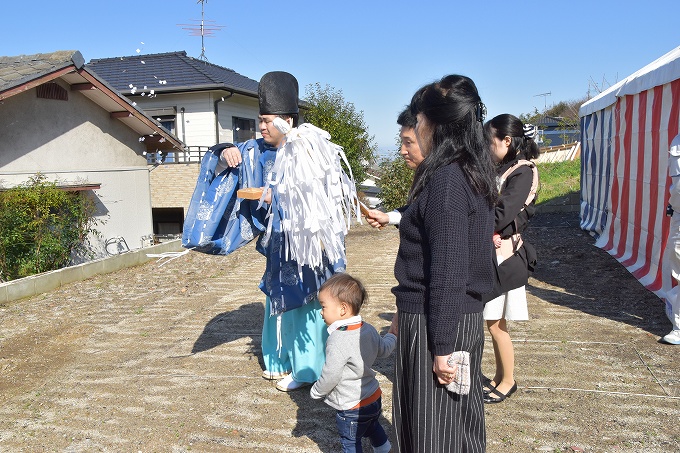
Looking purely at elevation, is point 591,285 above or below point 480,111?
below

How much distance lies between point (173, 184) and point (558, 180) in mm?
11565

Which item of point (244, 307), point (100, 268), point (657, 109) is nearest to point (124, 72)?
point (100, 268)

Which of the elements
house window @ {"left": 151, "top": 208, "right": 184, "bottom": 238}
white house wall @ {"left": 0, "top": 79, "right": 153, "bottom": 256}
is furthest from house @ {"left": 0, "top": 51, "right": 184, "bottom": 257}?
house window @ {"left": 151, "top": 208, "right": 184, "bottom": 238}

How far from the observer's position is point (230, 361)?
4.71 meters

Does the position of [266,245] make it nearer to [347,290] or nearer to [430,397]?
[347,290]

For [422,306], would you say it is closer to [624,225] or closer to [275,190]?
[275,190]

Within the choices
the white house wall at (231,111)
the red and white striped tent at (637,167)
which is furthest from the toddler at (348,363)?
the white house wall at (231,111)

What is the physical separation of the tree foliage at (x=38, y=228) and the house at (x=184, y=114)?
20.0 ft

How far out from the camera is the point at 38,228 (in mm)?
8211

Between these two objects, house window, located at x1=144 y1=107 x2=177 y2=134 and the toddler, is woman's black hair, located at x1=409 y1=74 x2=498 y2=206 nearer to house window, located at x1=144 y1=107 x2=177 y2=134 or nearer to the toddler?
the toddler

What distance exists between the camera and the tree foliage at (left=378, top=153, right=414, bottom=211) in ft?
48.2

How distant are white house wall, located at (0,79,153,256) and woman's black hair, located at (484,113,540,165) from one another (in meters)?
7.83

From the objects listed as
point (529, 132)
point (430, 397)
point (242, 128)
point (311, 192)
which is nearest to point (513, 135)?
point (529, 132)

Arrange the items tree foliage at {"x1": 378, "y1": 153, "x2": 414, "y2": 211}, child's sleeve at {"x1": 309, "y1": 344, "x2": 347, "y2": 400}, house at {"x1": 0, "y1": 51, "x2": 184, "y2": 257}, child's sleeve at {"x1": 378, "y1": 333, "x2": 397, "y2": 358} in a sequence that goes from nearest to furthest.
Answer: child's sleeve at {"x1": 309, "y1": 344, "x2": 347, "y2": 400}
child's sleeve at {"x1": 378, "y1": 333, "x2": 397, "y2": 358}
house at {"x1": 0, "y1": 51, "x2": 184, "y2": 257}
tree foliage at {"x1": 378, "y1": 153, "x2": 414, "y2": 211}
